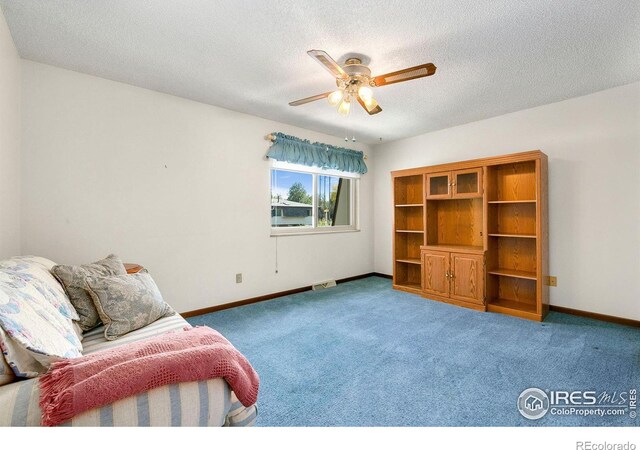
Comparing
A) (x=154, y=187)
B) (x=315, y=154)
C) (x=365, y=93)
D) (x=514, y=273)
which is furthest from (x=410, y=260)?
(x=154, y=187)

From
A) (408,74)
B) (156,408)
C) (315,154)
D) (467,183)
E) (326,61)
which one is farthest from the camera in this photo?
(315,154)

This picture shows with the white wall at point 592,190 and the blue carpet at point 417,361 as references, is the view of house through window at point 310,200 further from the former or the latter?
the white wall at point 592,190

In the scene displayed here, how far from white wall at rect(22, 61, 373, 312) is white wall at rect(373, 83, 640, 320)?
2.99 m

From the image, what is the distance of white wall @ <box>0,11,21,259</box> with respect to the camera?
1.91 metres

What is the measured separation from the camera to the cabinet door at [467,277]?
342 cm

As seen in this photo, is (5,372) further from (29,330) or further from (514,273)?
(514,273)

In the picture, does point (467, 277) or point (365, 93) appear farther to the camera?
point (467, 277)

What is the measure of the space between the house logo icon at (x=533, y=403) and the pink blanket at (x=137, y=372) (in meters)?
1.58

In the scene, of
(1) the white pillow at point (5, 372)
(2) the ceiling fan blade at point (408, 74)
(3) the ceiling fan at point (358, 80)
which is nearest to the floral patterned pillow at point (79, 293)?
(1) the white pillow at point (5, 372)

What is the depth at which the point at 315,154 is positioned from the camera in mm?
4270

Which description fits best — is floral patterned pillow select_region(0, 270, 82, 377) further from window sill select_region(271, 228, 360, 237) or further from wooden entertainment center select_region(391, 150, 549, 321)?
wooden entertainment center select_region(391, 150, 549, 321)

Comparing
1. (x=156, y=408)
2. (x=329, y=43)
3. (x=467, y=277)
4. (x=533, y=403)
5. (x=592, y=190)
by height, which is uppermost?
(x=329, y=43)

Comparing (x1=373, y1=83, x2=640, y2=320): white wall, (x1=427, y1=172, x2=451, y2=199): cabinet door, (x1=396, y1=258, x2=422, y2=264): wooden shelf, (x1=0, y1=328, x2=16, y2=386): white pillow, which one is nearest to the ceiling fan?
(x1=427, y1=172, x2=451, y2=199): cabinet door

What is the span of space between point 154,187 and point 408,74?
2.54 meters
